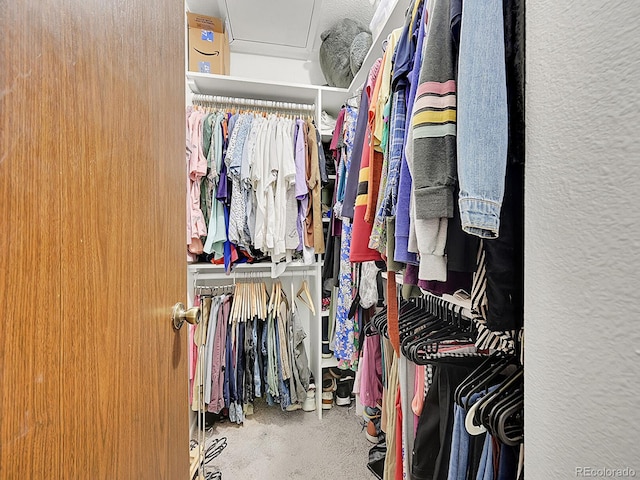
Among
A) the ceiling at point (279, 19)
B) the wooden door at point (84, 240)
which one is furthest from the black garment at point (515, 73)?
the ceiling at point (279, 19)

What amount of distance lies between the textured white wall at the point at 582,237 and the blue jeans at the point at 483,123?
Answer: 0.05m

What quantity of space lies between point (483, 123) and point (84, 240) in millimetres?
607

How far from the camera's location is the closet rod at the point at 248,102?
6.19 ft

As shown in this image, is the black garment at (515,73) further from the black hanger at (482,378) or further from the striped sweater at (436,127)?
the black hanger at (482,378)

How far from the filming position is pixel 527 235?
453mm

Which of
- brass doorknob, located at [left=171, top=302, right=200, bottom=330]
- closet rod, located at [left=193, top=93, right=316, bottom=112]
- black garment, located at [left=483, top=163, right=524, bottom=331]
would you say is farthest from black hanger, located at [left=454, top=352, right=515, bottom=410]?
closet rod, located at [left=193, top=93, right=316, bottom=112]

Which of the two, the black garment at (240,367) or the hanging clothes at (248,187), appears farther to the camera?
the black garment at (240,367)

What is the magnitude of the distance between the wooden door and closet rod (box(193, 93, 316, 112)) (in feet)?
4.47

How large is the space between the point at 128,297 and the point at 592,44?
27.5 inches

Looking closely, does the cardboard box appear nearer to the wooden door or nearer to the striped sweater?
the wooden door

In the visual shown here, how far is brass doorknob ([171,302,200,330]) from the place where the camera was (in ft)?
2.20

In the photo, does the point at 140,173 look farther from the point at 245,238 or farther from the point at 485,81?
the point at 245,238

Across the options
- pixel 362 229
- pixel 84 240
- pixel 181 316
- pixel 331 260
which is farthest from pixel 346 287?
pixel 84 240

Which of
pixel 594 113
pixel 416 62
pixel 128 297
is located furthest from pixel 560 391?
pixel 416 62
